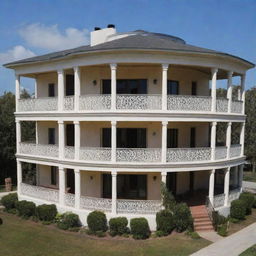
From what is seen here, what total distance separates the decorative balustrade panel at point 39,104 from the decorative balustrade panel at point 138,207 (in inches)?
333

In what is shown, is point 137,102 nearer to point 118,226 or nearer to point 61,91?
point 61,91

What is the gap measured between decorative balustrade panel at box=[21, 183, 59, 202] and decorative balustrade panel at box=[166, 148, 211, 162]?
8835 mm

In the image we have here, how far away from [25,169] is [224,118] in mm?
23219

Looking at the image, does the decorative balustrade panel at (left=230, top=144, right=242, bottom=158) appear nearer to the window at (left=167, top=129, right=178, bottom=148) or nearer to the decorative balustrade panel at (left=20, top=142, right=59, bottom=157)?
the window at (left=167, top=129, right=178, bottom=148)

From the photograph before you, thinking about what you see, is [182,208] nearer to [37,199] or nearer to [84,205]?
[84,205]

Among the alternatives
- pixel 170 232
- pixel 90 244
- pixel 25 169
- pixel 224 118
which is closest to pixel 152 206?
pixel 170 232

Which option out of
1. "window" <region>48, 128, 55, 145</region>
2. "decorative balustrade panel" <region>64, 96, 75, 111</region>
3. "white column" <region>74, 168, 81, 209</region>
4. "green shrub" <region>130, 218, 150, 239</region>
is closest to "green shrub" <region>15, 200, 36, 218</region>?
"white column" <region>74, 168, 81, 209</region>

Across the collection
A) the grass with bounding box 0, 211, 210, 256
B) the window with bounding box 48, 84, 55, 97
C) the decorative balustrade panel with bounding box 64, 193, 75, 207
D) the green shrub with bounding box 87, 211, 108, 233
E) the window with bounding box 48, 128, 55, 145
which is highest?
the window with bounding box 48, 84, 55, 97

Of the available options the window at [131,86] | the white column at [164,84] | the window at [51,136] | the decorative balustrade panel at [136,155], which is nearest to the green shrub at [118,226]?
the decorative balustrade panel at [136,155]

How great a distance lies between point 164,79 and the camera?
18547 mm

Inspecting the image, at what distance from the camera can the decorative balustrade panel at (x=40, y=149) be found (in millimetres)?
21656

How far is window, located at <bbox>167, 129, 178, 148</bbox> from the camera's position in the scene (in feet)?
74.2

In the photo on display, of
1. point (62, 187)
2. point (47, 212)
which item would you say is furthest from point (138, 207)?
point (47, 212)

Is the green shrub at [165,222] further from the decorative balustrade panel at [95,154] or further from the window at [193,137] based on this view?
the window at [193,137]
